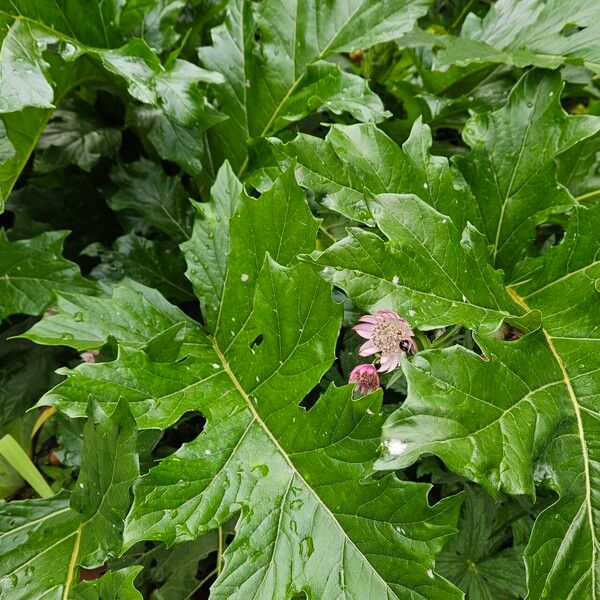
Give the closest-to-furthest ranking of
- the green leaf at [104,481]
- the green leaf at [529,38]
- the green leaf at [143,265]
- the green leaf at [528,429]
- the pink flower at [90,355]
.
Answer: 1. the green leaf at [528,429]
2. the green leaf at [104,481]
3. the green leaf at [529,38]
4. the pink flower at [90,355]
5. the green leaf at [143,265]

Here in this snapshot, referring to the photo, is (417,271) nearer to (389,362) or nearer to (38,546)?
(389,362)

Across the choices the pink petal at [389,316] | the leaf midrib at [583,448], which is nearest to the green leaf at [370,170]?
the pink petal at [389,316]

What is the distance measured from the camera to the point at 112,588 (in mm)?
695

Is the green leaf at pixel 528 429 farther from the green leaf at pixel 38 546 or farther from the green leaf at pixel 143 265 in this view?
the green leaf at pixel 143 265

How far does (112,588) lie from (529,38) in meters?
0.97

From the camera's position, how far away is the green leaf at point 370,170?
82cm

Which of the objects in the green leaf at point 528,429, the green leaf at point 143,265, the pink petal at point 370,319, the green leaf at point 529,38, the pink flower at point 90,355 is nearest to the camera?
the green leaf at point 528,429

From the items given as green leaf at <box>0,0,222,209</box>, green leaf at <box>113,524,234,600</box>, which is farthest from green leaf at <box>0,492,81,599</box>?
green leaf at <box>0,0,222,209</box>

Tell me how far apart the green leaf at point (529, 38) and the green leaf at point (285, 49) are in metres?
0.12

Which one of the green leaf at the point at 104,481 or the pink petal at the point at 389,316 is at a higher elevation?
the pink petal at the point at 389,316

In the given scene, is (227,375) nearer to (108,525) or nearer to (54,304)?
(108,525)

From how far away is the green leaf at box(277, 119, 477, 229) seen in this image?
825 millimetres

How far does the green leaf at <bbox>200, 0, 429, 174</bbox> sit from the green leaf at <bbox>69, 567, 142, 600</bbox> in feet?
2.35

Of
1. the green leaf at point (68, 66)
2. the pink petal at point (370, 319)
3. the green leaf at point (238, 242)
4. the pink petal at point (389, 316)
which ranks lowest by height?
the pink petal at point (370, 319)
